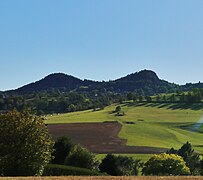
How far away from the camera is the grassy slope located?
109050 millimetres

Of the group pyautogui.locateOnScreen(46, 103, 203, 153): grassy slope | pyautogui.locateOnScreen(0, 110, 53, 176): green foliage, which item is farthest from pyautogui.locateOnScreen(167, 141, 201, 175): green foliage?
pyautogui.locateOnScreen(0, 110, 53, 176): green foliage

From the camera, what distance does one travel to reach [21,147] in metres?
32.7

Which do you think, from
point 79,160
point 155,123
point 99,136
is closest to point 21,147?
point 79,160

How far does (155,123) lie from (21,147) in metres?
108

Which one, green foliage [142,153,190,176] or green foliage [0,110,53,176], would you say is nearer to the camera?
green foliage [0,110,53,176]

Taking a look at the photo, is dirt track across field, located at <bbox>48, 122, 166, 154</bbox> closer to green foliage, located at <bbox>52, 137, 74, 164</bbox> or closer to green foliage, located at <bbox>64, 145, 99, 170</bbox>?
green foliage, located at <bbox>52, 137, 74, 164</bbox>

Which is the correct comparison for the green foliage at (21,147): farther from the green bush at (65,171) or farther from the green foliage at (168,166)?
the green foliage at (168,166)

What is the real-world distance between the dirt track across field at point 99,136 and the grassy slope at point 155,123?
12.1 ft

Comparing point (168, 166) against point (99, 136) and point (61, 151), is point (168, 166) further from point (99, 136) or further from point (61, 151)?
point (99, 136)

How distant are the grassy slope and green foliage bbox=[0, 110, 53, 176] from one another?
65181 mm

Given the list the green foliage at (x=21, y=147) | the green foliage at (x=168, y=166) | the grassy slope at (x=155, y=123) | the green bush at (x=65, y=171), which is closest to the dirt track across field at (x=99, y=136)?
the grassy slope at (x=155, y=123)

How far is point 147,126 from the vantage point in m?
130

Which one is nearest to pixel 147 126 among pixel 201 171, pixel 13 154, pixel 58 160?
pixel 201 171

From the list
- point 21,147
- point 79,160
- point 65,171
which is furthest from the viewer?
point 79,160
